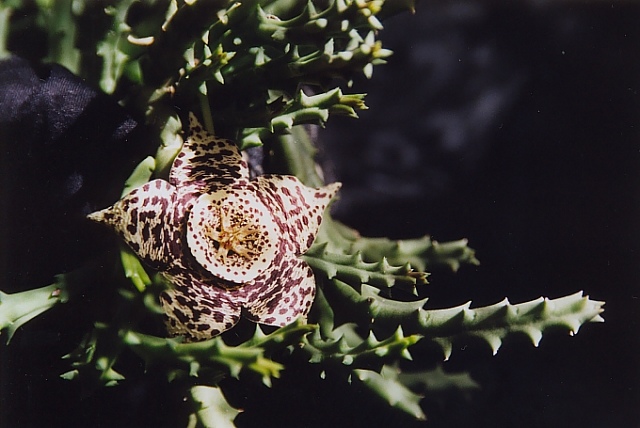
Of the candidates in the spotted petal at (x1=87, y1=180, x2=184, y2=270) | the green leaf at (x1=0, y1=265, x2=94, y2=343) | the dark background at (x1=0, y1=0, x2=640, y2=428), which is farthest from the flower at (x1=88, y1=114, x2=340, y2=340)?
the dark background at (x1=0, y1=0, x2=640, y2=428)

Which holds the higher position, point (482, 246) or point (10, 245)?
point (10, 245)

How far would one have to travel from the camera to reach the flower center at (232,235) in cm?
75

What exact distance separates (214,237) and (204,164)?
4.4 inches

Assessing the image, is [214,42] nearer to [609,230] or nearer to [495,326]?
[495,326]

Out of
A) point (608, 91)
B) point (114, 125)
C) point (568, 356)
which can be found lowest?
point (568, 356)

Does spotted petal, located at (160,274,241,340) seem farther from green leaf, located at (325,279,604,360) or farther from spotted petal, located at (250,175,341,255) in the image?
green leaf, located at (325,279,604,360)

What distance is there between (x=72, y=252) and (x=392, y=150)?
2.18 feet

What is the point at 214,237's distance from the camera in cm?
76

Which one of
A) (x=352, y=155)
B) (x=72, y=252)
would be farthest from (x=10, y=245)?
(x=352, y=155)

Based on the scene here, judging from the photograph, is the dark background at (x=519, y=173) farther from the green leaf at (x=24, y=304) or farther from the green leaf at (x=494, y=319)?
the green leaf at (x=24, y=304)

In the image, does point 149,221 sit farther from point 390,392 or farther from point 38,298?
point 390,392

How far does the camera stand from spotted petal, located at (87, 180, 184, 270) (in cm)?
75

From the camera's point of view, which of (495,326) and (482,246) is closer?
(495,326)

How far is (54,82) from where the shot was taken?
0.87 m
